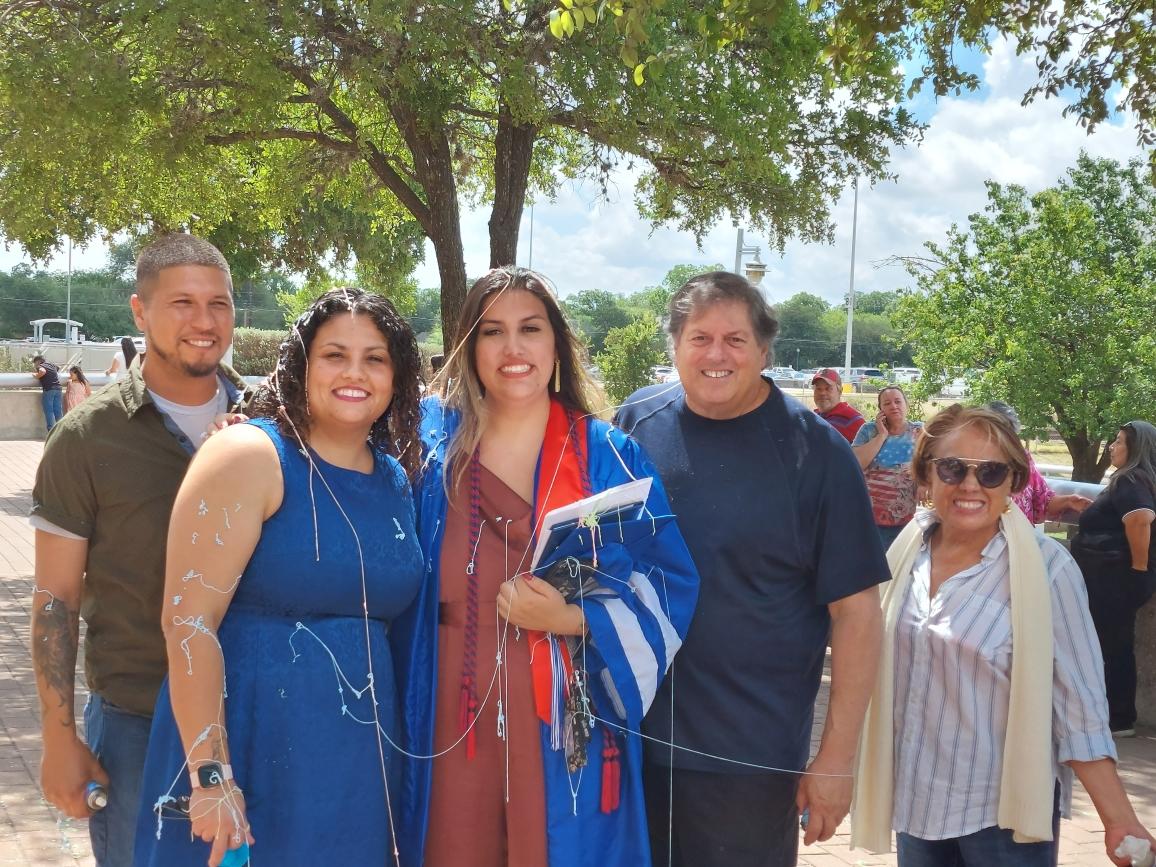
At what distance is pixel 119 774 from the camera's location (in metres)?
2.61

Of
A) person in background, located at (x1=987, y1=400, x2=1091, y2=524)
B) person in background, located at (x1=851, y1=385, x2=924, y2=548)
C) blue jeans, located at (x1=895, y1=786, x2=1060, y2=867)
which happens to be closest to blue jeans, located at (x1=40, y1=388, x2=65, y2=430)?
person in background, located at (x1=851, y1=385, x2=924, y2=548)

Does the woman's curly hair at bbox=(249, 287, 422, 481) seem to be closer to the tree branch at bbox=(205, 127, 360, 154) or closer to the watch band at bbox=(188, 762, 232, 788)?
the watch band at bbox=(188, 762, 232, 788)

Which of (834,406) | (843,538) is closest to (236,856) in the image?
(843,538)

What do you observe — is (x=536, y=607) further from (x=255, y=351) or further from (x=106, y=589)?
(x=255, y=351)

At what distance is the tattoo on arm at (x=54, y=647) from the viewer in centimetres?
261

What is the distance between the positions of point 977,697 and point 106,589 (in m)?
2.13

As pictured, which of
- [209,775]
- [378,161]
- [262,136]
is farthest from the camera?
[378,161]

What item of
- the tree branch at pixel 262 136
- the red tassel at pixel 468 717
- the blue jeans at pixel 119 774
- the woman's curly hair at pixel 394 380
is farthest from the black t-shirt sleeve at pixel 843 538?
the tree branch at pixel 262 136

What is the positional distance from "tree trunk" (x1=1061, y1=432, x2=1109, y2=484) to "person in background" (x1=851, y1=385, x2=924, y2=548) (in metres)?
10.6

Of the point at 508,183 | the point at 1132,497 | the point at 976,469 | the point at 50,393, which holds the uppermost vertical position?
the point at 508,183

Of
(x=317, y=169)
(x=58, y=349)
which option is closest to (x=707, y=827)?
(x=317, y=169)

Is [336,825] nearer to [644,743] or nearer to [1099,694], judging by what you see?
[644,743]

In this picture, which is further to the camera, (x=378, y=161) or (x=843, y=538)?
(x=378, y=161)

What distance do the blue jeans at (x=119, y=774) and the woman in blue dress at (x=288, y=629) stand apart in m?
0.28
